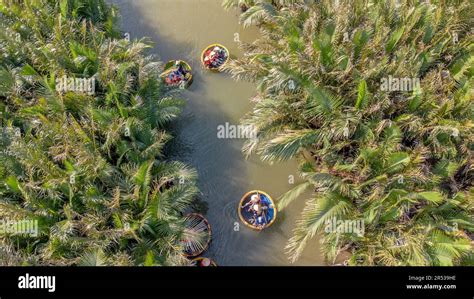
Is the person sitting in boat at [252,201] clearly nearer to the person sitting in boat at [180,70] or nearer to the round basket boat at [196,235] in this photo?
the round basket boat at [196,235]

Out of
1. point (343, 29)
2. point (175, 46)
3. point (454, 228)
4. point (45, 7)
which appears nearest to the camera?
point (454, 228)

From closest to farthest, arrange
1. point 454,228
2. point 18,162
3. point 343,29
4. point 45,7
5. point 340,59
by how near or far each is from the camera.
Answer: point 454,228
point 18,162
point 340,59
point 343,29
point 45,7

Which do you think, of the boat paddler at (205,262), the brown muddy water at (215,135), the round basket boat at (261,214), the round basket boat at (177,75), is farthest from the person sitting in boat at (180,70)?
the boat paddler at (205,262)

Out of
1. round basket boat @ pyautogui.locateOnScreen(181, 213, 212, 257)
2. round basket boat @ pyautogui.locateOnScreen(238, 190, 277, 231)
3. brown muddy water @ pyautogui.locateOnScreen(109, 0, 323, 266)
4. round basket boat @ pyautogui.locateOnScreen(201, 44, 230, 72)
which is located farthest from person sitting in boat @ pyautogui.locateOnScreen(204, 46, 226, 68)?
round basket boat @ pyautogui.locateOnScreen(181, 213, 212, 257)

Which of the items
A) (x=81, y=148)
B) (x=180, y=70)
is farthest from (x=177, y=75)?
(x=81, y=148)

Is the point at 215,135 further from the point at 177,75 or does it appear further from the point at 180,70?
the point at 180,70

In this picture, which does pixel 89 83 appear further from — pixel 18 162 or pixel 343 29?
pixel 343 29

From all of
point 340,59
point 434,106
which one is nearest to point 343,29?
point 340,59
